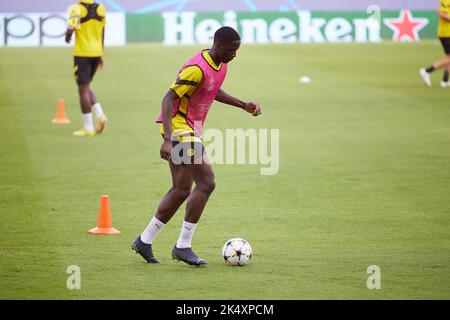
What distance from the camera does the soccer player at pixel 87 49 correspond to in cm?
1838

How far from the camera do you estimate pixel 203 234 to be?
35.6ft

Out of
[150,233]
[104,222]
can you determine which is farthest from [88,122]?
[150,233]

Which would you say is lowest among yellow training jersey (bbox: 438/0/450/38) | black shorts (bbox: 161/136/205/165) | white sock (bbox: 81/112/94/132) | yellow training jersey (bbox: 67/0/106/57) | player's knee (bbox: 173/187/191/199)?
player's knee (bbox: 173/187/191/199)

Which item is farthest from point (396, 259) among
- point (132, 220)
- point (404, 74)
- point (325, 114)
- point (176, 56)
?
point (176, 56)

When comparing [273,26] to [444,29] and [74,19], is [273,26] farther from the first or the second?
[74,19]

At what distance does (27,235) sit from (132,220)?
1.38 metres

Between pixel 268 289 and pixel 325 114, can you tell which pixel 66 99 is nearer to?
pixel 325 114

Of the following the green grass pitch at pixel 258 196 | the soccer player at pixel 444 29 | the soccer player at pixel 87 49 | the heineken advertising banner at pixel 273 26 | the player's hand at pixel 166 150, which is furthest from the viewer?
the heineken advertising banner at pixel 273 26

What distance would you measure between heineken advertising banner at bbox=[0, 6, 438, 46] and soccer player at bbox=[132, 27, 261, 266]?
32.3m

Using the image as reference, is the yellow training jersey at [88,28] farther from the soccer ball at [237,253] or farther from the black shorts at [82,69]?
the soccer ball at [237,253]

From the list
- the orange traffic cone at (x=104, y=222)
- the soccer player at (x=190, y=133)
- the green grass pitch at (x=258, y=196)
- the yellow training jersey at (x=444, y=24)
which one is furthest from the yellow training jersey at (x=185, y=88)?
the yellow training jersey at (x=444, y=24)

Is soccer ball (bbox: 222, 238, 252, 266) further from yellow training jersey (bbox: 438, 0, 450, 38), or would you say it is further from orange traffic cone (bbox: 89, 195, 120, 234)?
yellow training jersey (bbox: 438, 0, 450, 38)

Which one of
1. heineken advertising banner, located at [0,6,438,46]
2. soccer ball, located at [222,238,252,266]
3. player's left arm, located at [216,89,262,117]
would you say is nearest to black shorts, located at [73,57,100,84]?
player's left arm, located at [216,89,262,117]

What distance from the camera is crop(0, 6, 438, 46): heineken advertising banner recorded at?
42094mm
